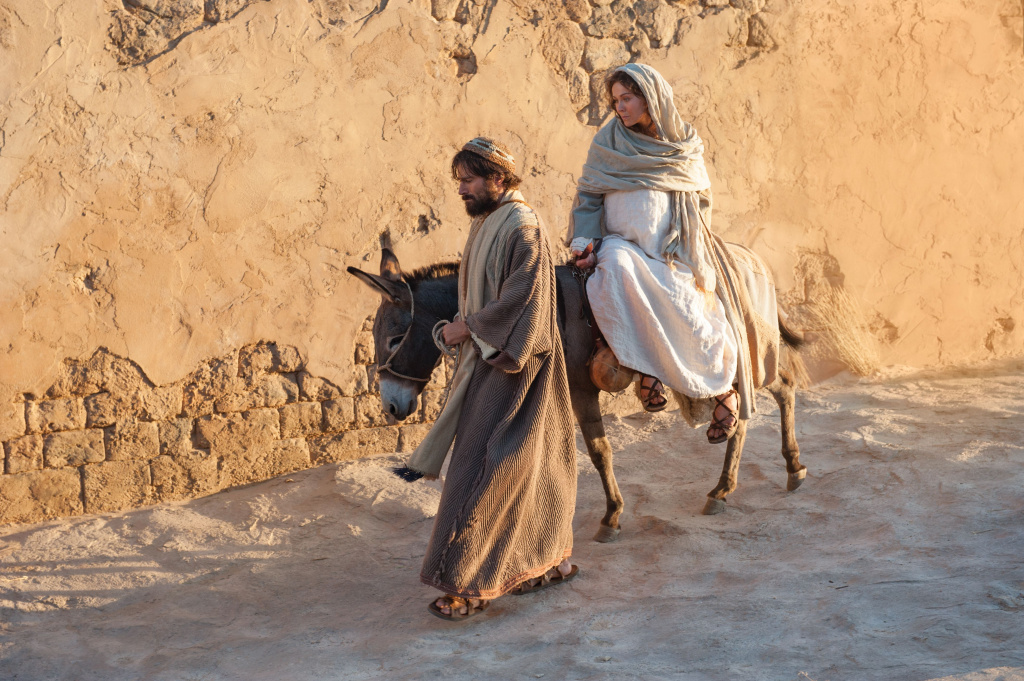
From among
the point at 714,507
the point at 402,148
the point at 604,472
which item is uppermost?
the point at 402,148

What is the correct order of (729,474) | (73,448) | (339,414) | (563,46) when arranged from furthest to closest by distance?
(563,46) < (339,414) < (729,474) < (73,448)

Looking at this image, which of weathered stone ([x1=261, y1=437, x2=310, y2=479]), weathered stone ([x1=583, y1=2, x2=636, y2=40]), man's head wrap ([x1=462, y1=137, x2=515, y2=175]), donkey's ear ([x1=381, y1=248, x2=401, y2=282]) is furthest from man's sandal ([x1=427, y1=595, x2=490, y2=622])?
weathered stone ([x1=583, y1=2, x2=636, y2=40])

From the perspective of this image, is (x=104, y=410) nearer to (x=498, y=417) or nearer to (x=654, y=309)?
(x=498, y=417)

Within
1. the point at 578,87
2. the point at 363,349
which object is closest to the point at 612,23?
the point at 578,87

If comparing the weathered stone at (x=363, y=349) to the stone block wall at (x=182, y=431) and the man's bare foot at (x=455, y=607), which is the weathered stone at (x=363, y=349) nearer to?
the stone block wall at (x=182, y=431)

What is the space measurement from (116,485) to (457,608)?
2.04 meters

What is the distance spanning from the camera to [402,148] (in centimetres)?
473

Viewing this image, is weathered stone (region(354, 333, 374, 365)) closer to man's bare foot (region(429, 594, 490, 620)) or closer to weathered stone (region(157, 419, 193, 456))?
weathered stone (region(157, 419, 193, 456))

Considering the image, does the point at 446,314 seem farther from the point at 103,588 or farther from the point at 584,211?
the point at 103,588

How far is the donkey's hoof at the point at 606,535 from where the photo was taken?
3.84 m

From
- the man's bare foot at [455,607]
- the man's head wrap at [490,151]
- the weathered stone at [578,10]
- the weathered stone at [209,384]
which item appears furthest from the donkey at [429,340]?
the weathered stone at [578,10]

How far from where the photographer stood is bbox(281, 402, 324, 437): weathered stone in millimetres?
4566

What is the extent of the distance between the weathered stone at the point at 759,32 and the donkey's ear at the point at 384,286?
3.51 metres

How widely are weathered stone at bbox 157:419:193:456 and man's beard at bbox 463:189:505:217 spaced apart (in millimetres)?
2061
